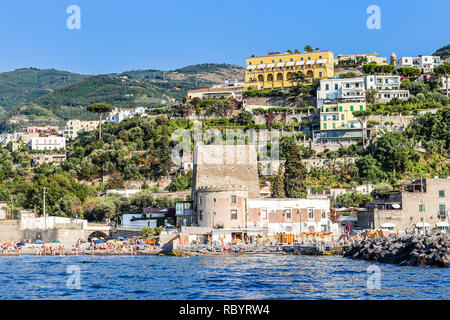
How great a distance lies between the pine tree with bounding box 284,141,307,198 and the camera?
63.5 m

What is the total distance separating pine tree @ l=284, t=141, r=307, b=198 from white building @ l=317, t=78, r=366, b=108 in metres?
25.9

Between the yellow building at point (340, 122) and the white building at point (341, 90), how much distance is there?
331cm

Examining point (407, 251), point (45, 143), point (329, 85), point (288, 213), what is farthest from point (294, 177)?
point (45, 143)

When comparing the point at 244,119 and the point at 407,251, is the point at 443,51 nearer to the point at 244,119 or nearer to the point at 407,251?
the point at 244,119

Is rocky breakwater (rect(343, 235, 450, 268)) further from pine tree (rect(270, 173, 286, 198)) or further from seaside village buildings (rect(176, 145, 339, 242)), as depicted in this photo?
pine tree (rect(270, 173, 286, 198))

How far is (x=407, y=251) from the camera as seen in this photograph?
3875 centimetres

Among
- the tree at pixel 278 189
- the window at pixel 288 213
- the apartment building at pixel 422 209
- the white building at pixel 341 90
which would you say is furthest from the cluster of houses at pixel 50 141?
the apartment building at pixel 422 209

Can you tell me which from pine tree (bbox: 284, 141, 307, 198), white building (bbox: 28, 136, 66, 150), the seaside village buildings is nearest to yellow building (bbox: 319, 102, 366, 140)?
pine tree (bbox: 284, 141, 307, 198)

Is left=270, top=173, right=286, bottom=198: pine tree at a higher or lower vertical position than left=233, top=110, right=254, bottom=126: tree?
lower

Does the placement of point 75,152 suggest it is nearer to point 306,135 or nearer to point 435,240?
point 306,135

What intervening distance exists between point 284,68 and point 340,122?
903 inches

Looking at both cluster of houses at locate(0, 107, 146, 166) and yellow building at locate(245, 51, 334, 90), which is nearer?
yellow building at locate(245, 51, 334, 90)

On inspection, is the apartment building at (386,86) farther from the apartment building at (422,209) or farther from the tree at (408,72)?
the apartment building at (422,209)

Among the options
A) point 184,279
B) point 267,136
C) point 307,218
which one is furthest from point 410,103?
point 184,279
